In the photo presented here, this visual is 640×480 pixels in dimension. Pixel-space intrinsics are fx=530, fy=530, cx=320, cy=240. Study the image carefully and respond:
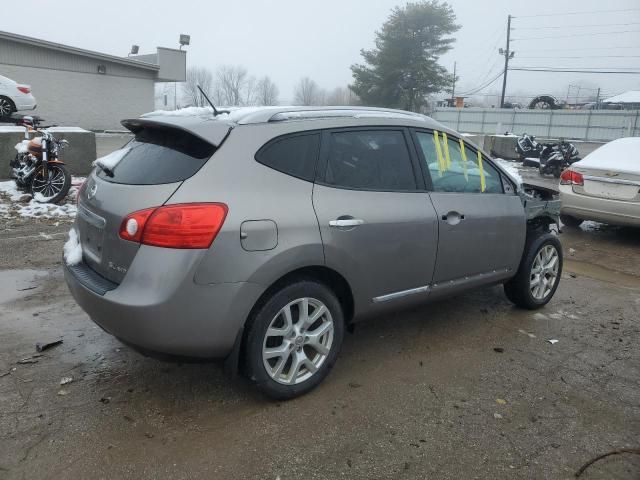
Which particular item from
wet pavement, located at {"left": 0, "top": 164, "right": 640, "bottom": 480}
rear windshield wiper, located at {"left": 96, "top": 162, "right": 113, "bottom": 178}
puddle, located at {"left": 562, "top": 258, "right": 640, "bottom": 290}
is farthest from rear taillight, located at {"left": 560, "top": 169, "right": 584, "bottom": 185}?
rear windshield wiper, located at {"left": 96, "top": 162, "right": 113, "bottom": 178}

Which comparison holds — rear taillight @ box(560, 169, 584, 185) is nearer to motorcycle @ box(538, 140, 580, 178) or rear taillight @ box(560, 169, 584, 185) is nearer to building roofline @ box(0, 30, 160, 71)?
motorcycle @ box(538, 140, 580, 178)

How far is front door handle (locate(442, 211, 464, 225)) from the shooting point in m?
3.78

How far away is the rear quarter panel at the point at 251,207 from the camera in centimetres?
272

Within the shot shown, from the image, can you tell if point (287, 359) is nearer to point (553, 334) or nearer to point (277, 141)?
point (277, 141)

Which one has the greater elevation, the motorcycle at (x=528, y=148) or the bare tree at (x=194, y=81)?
the bare tree at (x=194, y=81)

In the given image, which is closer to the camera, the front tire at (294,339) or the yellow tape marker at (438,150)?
the front tire at (294,339)

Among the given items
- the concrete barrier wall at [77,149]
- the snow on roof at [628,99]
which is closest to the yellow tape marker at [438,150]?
the concrete barrier wall at [77,149]

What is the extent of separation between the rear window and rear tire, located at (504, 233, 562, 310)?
3039 millimetres

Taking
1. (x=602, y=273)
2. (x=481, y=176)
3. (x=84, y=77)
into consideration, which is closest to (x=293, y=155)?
(x=481, y=176)

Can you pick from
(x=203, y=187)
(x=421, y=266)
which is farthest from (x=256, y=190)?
(x=421, y=266)

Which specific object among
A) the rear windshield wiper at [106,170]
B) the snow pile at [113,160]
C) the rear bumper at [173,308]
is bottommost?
the rear bumper at [173,308]

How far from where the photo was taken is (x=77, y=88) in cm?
2491

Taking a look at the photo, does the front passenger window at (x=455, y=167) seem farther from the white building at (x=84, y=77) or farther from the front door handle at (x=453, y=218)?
the white building at (x=84, y=77)

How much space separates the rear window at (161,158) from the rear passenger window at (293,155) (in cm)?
33
